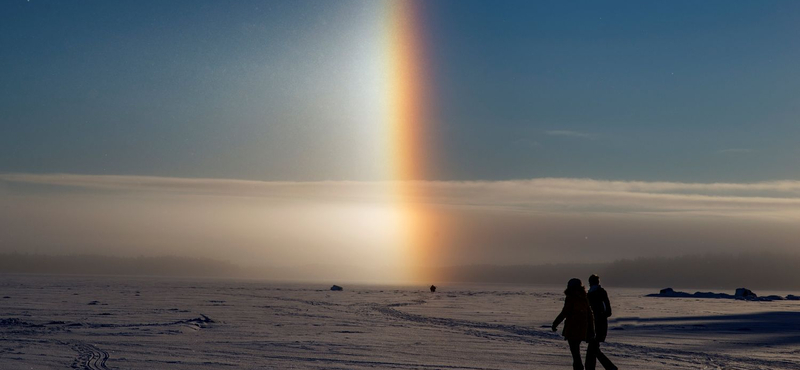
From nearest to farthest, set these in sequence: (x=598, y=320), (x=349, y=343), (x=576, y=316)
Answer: (x=576, y=316), (x=598, y=320), (x=349, y=343)

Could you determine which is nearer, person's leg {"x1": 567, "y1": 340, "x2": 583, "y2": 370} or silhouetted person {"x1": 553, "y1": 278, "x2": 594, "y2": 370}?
silhouetted person {"x1": 553, "y1": 278, "x2": 594, "y2": 370}

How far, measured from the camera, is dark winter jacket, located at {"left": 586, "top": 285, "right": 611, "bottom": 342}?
51.7 feet

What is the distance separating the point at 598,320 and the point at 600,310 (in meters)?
0.22

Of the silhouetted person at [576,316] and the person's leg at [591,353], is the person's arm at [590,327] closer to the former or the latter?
the silhouetted person at [576,316]

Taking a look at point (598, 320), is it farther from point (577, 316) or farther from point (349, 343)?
point (349, 343)

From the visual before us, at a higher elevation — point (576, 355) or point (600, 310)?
point (600, 310)

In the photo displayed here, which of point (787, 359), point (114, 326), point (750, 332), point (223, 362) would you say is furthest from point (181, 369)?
point (750, 332)

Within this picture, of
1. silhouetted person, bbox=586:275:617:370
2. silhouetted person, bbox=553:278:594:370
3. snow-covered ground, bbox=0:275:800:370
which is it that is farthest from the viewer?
snow-covered ground, bbox=0:275:800:370

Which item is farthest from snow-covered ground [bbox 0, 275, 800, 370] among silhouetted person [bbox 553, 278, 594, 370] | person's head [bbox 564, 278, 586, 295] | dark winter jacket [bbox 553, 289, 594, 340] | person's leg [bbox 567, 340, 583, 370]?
person's head [bbox 564, 278, 586, 295]

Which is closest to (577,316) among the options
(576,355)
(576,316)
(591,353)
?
(576,316)

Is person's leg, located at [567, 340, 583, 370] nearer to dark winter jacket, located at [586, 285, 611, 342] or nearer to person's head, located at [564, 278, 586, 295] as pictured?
dark winter jacket, located at [586, 285, 611, 342]

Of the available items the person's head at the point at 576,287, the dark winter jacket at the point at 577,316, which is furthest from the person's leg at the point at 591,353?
the person's head at the point at 576,287

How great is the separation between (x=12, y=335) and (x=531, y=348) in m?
16.5

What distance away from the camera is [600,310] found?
51.8 ft
